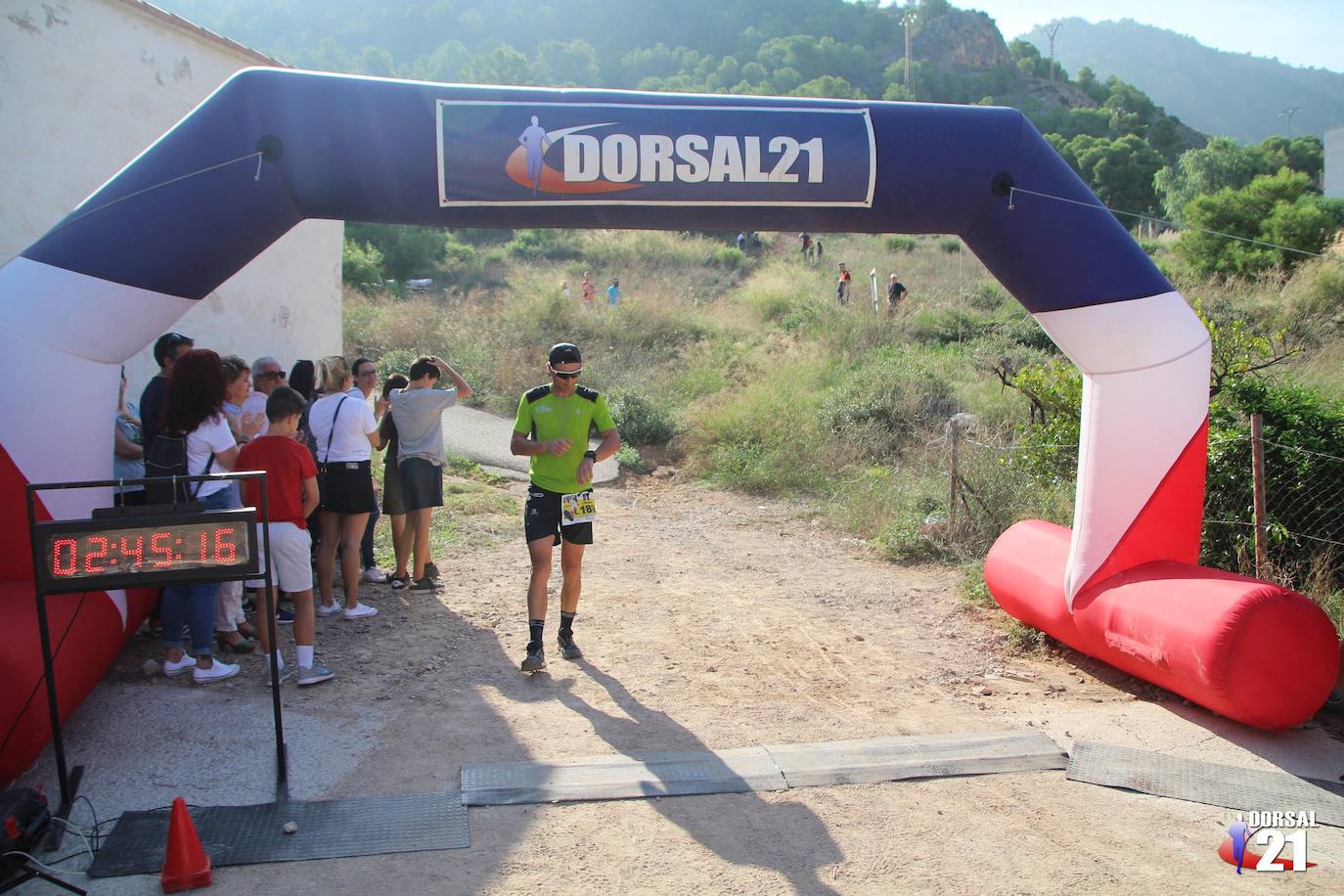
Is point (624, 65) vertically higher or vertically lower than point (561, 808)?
higher

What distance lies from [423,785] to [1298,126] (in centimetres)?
21515

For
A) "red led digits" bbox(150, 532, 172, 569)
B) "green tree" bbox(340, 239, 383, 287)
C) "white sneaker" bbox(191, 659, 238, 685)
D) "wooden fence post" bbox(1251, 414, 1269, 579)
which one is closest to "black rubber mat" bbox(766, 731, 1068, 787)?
"wooden fence post" bbox(1251, 414, 1269, 579)

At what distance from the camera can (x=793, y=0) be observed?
403 feet

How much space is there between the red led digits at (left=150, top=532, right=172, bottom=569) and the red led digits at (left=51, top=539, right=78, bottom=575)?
0.90 feet

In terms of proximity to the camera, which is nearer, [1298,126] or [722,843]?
[722,843]

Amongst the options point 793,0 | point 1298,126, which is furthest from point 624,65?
point 1298,126

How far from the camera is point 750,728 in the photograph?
550cm

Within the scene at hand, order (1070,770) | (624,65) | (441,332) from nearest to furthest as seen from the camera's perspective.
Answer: (1070,770) < (441,332) < (624,65)

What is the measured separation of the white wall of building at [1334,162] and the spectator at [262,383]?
45.0 m

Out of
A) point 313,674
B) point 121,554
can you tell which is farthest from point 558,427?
point 121,554

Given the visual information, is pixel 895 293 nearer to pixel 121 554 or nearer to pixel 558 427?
pixel 558 427

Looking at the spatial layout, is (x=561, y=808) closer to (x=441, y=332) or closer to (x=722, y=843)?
Result: (x=722, y=843)

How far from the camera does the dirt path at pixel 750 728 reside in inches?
160

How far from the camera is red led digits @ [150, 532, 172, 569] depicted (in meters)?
4.16
